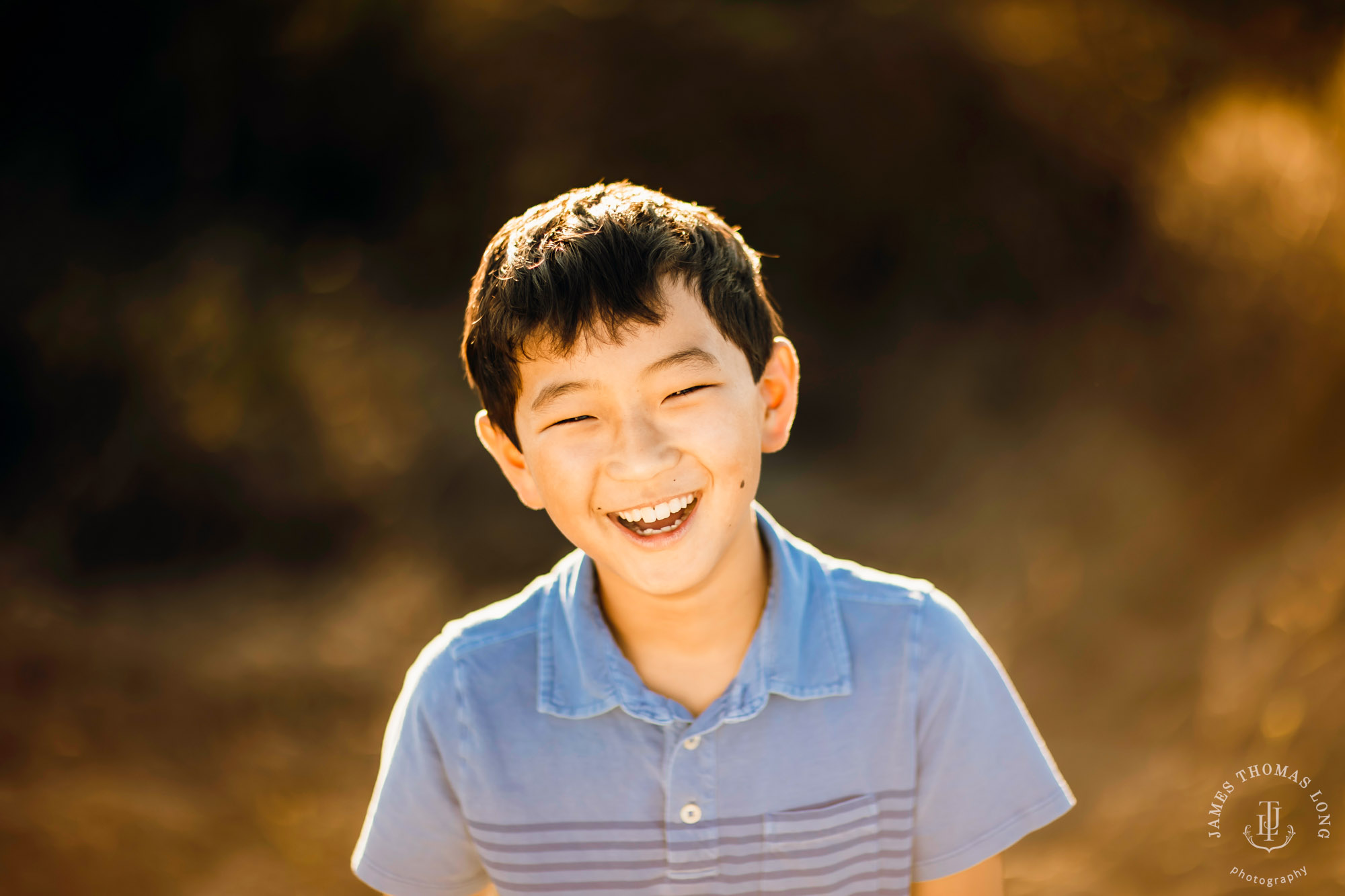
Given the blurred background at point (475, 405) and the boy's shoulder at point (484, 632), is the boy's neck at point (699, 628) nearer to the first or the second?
the boy's shoulder at point (484, 632)

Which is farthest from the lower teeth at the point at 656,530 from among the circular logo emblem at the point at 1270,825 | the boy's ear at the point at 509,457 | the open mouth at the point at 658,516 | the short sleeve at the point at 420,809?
the circular logo emblem at the point at 1270,825

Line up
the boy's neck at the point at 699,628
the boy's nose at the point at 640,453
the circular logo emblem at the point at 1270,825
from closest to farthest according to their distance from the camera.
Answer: the boy's nose at the point at 640,453, the boy's neck at the point at 699,628, the circular logo emblem at the point at 1270,825

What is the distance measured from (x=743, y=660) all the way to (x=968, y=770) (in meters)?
0.21

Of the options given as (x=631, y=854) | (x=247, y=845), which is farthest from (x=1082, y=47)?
(x=247, y=845)

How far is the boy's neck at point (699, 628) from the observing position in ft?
2.78

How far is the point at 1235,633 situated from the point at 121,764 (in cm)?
175

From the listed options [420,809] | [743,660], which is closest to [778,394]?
[743,660]

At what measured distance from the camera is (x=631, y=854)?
0.81m

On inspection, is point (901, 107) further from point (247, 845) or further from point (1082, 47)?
point (247, 845)

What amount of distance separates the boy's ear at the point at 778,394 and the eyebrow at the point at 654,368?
0.10m

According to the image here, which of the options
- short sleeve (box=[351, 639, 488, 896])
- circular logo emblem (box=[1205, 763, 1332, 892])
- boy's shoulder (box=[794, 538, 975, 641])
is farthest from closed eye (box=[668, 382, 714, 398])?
circular logo emblem (box=[1205, 763, 1332, 892])

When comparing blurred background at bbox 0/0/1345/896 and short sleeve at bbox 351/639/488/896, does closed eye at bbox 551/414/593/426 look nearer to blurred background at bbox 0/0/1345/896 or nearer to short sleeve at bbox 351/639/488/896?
short sleeve at bbox 351/639/488/896

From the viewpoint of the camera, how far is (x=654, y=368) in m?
0.75

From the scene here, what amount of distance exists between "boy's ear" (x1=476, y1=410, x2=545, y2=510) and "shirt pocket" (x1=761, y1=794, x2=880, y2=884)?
1.13 feet
